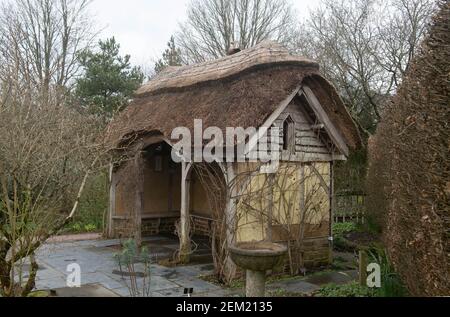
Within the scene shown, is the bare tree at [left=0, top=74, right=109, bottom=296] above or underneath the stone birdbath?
above

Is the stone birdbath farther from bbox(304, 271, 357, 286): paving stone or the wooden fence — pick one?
the wooden fence

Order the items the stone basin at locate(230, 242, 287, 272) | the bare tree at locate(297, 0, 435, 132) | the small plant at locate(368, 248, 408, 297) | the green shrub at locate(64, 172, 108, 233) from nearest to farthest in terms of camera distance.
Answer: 1. the stone basin at locate(230, 242, 287, 272)
2. the small plant at locate(368, 248, 408, 297)
3. the green shrub at locate(64, 172, 108, 233)
4. the bare tree at locate(297, 0, 435, 132)

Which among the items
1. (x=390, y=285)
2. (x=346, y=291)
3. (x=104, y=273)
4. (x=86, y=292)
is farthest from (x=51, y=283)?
(x=390, y=285)

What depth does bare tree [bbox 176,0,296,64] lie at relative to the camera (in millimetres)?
24547

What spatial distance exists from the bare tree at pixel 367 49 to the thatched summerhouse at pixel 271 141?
906cm

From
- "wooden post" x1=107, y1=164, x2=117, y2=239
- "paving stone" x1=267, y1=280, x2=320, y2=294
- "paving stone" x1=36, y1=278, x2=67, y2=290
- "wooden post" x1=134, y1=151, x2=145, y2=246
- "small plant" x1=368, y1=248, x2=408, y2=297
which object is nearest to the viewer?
"small plant" x1=368, y1=248, x2=408, y2=297

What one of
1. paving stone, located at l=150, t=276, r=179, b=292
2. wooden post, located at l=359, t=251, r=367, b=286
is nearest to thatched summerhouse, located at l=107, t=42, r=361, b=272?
paving stone, located at l=150, t=276, r=179, b=292

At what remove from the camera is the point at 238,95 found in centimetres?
864

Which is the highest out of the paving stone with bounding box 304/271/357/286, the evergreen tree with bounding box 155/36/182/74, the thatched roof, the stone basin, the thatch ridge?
the evergreen tree with bounding box 155/36/182/74

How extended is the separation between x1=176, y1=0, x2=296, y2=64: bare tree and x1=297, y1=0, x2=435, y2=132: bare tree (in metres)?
4.75

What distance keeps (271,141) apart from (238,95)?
112 centimetres

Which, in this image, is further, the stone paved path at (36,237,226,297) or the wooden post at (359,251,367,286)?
the stone paved path at (36,237,226,297)

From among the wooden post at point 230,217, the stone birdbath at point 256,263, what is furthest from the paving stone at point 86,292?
the stone birdbath at point 256,263
